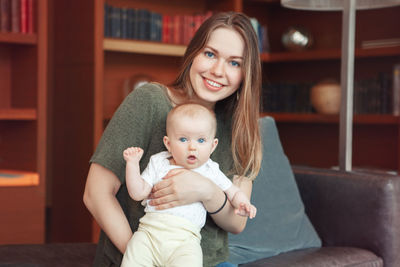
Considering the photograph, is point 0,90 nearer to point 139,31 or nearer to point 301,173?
point 139,31

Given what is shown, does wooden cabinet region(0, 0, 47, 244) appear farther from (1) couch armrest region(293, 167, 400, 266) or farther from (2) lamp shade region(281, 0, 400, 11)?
(1) couch armrest region(293, 167, 400, 266)

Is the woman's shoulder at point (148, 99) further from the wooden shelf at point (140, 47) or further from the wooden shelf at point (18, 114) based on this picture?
the wooden shelf at point (140, 47)

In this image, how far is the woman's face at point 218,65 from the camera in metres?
1.68

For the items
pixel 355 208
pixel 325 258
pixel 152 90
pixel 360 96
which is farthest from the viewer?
pixel 360 96

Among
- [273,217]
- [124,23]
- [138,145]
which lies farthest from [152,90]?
[124,23]

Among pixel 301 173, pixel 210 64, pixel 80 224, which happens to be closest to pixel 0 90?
pixel 80 224

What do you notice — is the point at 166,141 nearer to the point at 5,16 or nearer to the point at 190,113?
the point at 190,113

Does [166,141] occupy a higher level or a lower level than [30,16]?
lower

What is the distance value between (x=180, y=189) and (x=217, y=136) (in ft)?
1.09

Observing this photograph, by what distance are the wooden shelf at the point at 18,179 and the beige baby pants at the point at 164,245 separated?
5.78 feet

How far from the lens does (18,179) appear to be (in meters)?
3.07

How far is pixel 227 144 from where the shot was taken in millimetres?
1761

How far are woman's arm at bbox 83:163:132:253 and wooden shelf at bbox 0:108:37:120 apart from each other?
1.66 metres

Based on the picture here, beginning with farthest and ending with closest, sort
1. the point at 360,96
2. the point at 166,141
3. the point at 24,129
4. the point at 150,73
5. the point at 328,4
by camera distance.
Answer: the point at 150,73, the point at 360,96, the point at 24,129, the point at 328,4, the point at 166,141
